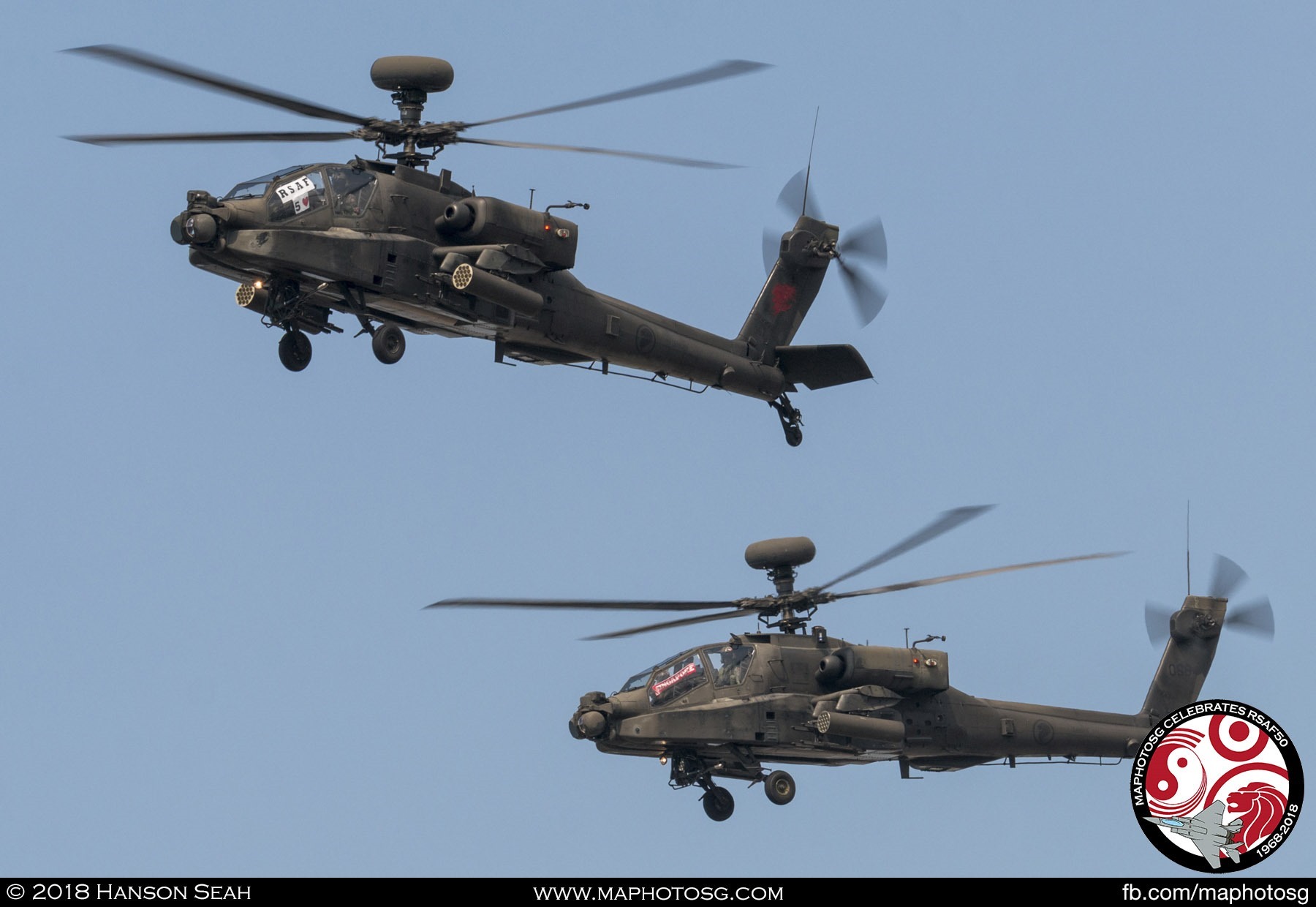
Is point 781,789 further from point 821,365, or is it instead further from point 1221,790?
point 821,365

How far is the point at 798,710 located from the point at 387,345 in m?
9.12

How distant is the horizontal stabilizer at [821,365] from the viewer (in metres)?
45.9

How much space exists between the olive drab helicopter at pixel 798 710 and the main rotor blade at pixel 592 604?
3 cm

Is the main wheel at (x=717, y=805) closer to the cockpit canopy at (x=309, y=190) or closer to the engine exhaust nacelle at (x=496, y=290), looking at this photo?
the engine exhaust nacelle at (x=496, y=290)

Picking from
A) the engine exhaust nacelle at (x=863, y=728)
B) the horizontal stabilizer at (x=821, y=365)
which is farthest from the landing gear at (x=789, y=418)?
the engine exhaust nacelle at (x=863, y=728)

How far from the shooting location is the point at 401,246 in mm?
38969

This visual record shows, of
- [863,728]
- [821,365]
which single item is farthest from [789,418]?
[863,728]

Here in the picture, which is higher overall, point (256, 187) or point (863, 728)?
point (256, 187)

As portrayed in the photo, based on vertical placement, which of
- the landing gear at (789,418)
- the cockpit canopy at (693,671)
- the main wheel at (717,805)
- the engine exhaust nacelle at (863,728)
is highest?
the landing gear at (789,418)

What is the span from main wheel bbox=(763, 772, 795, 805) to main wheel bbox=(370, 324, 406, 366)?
9271mm

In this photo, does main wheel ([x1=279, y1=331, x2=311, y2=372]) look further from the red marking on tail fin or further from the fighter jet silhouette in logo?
the fighter jet silhouette in logo

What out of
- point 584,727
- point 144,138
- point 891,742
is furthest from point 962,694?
point 144,138

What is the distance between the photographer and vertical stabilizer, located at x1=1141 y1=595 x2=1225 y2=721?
154ft
